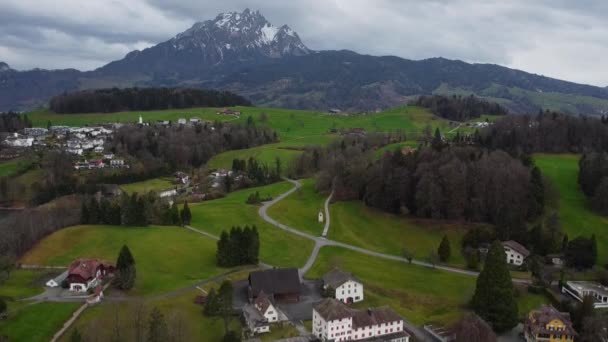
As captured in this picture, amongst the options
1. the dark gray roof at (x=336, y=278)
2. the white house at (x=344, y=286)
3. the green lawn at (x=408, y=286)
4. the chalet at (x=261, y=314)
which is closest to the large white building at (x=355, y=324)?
the chalet at (x=261, y=314)

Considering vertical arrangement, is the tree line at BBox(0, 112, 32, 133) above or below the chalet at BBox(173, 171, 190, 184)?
above

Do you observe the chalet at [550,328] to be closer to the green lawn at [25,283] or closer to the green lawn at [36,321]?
the green lawn at [36,321]

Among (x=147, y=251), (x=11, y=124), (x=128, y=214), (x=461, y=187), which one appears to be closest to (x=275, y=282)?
(x=147, y=251)

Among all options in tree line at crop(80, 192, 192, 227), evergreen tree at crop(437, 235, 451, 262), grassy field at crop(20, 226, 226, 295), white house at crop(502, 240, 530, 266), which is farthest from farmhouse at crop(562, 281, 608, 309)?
tree line at crop(80, 192, 192, 227)

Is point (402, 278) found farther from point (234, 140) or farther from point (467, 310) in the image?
point (234, 140)

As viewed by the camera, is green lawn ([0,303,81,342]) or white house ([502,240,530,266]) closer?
green lawn ([0,303,81,342])

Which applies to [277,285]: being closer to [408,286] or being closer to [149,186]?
[408,286]

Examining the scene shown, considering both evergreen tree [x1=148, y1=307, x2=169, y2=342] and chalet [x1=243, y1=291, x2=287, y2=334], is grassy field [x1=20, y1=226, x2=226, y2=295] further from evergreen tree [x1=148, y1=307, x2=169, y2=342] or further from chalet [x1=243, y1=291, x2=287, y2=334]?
evergreen tree [x1=148, y1=307, x2=169, y2=342]

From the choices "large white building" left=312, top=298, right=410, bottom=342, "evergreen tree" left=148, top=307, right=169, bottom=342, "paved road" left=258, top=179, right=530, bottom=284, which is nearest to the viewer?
"evergreen tree" left=148, top=307, right=169, bottom=342
